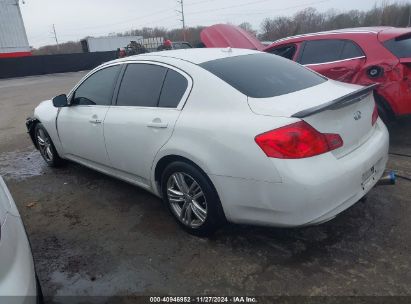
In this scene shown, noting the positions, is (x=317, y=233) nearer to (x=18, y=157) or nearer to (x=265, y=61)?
(x=265, y=61)

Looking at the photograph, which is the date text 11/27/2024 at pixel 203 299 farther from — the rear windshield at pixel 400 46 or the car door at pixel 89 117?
the rear windshield at pixel 400 46

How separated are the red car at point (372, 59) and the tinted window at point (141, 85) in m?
2.96

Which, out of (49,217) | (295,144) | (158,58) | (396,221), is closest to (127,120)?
(158,58)

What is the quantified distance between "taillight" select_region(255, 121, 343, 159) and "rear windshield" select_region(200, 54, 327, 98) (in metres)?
0.47

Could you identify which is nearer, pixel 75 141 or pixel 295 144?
pixel 295 144

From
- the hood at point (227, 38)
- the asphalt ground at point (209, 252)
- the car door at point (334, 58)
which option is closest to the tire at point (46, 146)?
the asphalt ground at point (209, 252)

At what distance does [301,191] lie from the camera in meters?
2.42

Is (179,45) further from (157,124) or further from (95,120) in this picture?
(157,124)

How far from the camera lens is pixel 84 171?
5.10m

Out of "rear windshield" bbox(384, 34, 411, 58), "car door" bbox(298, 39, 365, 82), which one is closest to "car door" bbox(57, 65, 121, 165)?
"car door" bbox(298, 39, 365, 82)

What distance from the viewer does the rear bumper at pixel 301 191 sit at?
244 centimetres

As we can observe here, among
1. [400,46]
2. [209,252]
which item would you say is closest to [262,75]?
[209,252]

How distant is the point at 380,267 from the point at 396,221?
0.74m

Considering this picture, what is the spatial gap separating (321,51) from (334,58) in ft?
0.97
